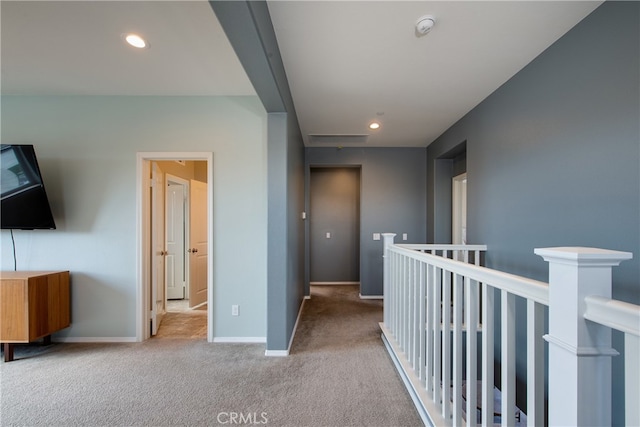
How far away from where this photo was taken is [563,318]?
708 mm

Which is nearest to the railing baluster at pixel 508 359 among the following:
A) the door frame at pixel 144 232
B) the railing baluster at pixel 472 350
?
the railing baluster at pixel 472 350

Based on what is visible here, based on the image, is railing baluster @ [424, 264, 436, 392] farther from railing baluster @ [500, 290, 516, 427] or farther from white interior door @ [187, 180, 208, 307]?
white interior door @ [187, 180, 208, 307]

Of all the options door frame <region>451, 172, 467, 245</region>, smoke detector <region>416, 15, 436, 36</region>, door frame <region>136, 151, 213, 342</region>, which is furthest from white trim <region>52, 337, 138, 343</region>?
door frame <region>451, 172, 467, 245</region>

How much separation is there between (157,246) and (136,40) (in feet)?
6.55

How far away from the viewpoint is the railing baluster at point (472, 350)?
1.16 metres

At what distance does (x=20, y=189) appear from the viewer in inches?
94.7

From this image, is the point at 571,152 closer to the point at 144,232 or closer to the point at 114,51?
the point at 114,51

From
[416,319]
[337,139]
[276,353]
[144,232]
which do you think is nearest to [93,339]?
[144,232]

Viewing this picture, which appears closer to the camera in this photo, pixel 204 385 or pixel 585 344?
pixel 585 344

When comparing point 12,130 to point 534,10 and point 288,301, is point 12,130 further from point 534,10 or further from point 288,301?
point 534,10

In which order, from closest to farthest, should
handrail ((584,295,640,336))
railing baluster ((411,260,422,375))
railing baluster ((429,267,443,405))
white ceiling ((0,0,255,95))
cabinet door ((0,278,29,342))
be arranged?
handrail ((584,295,640,336)) < railing baluster ((429,267,443,405)) < white ceiling ((0,0,255,95)) < railing baluster ((411,260,422,375)) < cabinet door ((0,278,29,342))

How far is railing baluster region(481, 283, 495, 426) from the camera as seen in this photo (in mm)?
1064

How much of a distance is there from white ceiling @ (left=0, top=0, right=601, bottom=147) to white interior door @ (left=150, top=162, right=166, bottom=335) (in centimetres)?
94

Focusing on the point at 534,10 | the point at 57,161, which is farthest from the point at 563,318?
the point at 57,161
